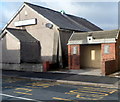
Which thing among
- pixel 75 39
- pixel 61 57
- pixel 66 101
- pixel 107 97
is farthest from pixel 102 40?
pixel 66 101

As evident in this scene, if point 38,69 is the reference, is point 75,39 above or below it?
above

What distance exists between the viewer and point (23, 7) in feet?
85.7

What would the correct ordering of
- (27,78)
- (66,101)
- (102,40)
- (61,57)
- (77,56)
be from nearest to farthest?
(66,101)
(27,78)
(102,40)
(77,56)
(61,57)

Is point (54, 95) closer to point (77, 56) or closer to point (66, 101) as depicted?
point (66, 101)

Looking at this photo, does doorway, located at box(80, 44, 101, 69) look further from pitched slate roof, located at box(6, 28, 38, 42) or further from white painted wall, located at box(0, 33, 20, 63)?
white painted wall, located at box(0, 33, 20, 63)

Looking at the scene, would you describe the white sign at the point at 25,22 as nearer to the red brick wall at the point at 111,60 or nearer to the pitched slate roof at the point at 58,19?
the pitched slate roof at the point at 58,19

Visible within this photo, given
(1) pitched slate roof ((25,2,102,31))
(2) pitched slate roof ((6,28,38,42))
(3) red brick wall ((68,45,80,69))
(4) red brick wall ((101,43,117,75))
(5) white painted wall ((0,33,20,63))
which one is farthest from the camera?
(1) pitched slate roof ((25,2,102,31))

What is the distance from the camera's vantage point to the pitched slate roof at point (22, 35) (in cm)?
2308

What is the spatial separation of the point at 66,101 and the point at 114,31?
13192 mm

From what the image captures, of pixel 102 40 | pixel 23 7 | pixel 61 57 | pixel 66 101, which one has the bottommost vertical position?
pixel 66 101

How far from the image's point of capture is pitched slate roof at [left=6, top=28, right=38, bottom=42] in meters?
23.1

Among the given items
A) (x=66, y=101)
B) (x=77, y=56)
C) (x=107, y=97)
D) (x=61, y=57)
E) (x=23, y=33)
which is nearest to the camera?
(x=66, y=101)

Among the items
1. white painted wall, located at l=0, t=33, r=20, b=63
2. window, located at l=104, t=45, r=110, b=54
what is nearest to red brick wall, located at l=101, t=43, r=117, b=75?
window, located at l=104, t=45, r=110, b=54

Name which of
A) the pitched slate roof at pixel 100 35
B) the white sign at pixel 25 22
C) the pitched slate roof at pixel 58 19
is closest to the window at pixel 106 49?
the pitched slate roof at pixel 100 35
